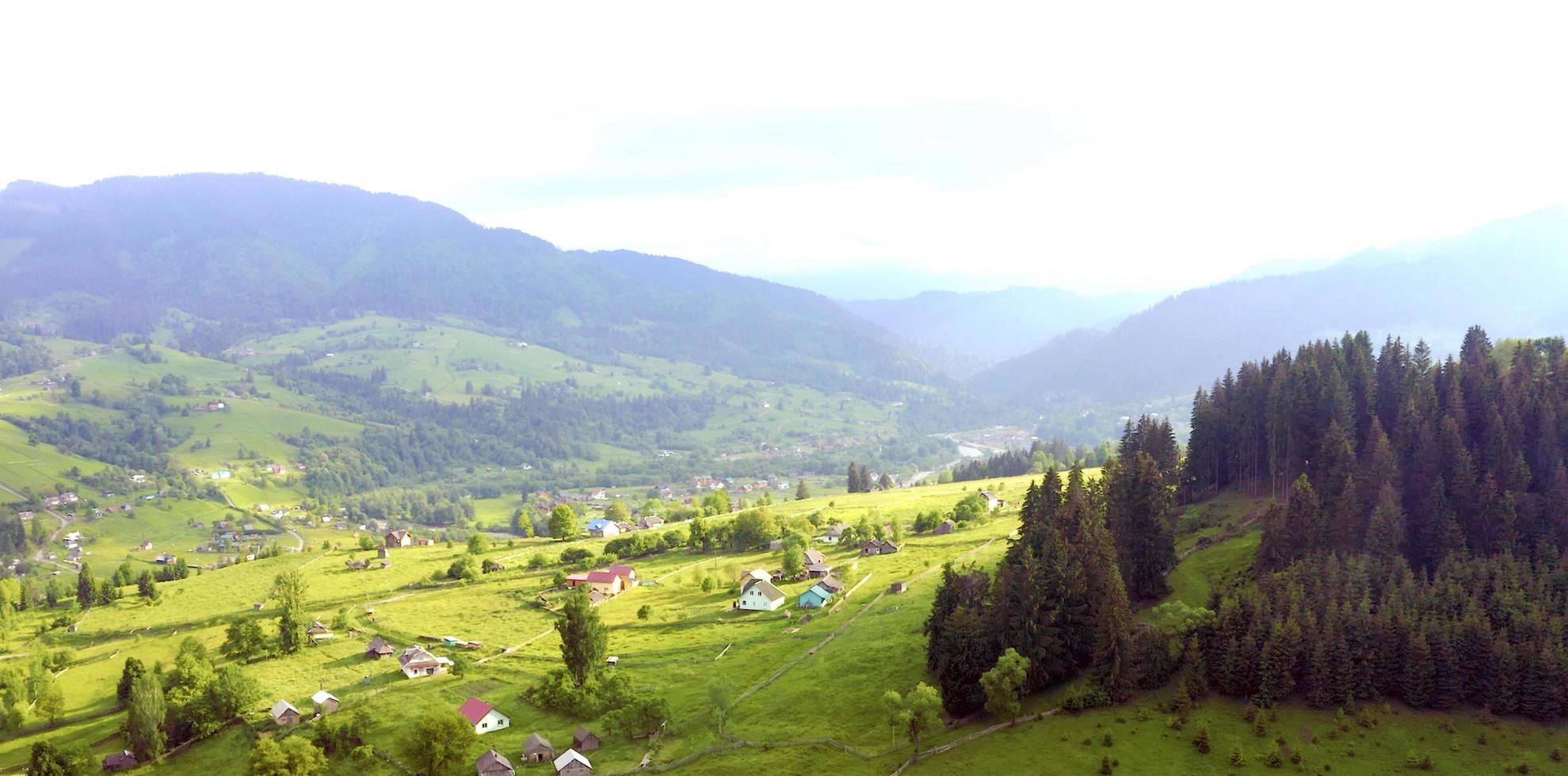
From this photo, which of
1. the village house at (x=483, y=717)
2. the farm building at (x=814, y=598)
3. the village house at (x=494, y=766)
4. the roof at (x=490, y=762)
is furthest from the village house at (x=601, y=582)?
the village house at (x=494, y=766)

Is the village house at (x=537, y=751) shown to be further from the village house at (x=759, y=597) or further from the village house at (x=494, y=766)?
the village house at (x=759, y=597)

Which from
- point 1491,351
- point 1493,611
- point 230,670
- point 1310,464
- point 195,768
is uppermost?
point 1491,351

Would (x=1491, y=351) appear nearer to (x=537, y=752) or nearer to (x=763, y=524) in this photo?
(x=763, y=524)

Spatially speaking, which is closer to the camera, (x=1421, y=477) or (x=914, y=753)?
(x=914, y=753)

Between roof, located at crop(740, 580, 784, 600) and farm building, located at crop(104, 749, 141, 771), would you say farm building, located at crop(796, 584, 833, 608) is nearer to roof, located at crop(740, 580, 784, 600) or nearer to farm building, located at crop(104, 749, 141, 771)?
roof, located at crop(740, 580, 784, 600)

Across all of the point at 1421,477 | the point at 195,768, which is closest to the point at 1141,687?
the point at 1421,477
